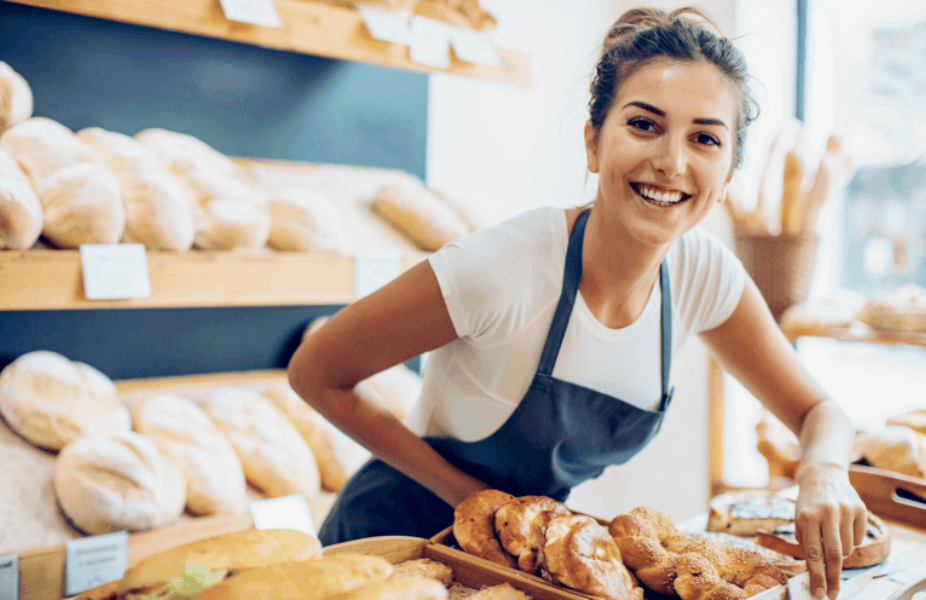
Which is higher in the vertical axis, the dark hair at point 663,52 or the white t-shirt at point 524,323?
the dark hair at point 663,52

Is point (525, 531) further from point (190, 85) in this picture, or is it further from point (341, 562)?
point (190, 85)

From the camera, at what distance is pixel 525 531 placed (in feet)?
2.79

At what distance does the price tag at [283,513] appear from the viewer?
64.5 inches

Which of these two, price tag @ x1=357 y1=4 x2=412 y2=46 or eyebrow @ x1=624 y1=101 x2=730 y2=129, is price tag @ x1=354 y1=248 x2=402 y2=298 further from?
eyebrow @ x1=624 y1=101 x2=730 y2=129

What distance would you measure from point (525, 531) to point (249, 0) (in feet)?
4.25

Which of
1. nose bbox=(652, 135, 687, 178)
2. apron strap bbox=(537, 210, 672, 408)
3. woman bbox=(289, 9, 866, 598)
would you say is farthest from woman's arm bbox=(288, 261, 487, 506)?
nose bbox=(652, 135, 687, 178)

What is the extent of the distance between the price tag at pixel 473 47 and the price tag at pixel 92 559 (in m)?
1.40

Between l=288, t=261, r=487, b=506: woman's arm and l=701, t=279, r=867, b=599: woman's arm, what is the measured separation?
1.61 ft

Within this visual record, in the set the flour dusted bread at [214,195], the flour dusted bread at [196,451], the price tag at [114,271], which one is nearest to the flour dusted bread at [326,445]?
the flour dusted bread at [196,451]


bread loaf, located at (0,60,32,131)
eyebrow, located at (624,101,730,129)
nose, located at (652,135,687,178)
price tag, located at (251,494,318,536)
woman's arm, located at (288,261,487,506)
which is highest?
bread loaf, located at (0,60,32,131)

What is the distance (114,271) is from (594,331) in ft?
3.01

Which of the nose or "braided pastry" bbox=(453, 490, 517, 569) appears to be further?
the nose

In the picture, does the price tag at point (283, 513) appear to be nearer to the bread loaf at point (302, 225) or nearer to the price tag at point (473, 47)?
the bread loaf at point (302, 225)

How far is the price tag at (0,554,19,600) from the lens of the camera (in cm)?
127
